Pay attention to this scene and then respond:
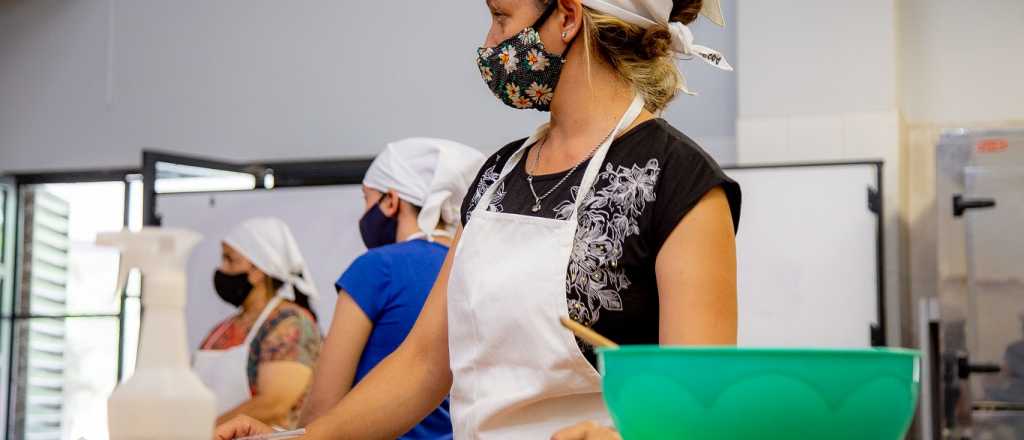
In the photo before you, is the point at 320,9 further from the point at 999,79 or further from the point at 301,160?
the point at 999,79

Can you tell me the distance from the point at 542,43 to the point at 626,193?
0.88ft

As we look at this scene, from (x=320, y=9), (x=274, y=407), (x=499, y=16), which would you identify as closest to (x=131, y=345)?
(x=320, y=9)

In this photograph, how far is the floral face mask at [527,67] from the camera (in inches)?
60.0

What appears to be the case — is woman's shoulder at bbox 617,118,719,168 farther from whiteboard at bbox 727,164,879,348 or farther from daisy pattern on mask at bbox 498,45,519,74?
whiteboard at bbox 727,164,879,348

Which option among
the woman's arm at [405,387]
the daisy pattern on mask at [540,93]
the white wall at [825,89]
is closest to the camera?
the woman's arm at [405,387]

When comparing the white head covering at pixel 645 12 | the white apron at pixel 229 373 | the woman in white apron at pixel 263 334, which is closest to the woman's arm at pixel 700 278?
the white head covering at pixel 645 12

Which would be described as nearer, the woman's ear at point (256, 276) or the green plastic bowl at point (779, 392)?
the green plastic bowl at point (779, 392)

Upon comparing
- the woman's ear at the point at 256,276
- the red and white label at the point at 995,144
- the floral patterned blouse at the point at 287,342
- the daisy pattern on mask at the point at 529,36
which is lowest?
the floral patterned blouse at the point at 287,342

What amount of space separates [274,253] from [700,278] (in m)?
2.76

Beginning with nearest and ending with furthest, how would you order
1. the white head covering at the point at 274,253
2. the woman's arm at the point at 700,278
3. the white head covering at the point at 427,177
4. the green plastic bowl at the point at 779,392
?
the green plastic bowl at the point at 779,392, the woman's arm at the point at 700,278, the white head covering at the point at 427,177, the white head covering at the point at 274,253

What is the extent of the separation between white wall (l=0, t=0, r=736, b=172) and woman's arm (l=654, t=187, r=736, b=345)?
3.75 meters

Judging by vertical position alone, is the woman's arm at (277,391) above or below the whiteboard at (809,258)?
below

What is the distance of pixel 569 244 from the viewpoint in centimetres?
137

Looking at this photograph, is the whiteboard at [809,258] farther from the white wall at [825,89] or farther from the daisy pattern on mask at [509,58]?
the daisy pattern on mask at [509,58]
